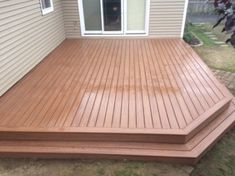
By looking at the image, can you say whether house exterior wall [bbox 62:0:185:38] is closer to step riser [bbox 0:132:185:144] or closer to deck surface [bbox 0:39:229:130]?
deck surface [bbox 0:39:229:130]

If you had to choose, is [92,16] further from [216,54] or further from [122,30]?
[216,54]

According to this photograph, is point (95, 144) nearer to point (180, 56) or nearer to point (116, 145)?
point (116, 145)

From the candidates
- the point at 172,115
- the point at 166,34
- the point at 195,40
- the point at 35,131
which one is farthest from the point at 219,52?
the point at 35,131

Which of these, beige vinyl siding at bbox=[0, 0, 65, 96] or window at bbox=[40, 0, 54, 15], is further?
window at bbox=[40, 0, 54, 15]

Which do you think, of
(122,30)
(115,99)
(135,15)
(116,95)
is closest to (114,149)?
(115,99)

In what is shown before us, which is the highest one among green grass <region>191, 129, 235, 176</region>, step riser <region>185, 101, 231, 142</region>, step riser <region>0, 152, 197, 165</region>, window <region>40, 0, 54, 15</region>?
window <region>40, 0, 54, 15</region>

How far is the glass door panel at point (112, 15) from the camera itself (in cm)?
601

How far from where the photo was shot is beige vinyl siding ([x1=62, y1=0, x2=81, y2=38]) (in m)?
6.09

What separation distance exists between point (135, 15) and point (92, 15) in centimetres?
117

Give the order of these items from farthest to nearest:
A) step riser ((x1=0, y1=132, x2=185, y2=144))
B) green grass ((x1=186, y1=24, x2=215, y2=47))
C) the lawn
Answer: green grass ((x1=186, y1=24, x2=215, y2=47)), the lawn, step riser ((x1=0, y1=132, x2=185, y2=144))

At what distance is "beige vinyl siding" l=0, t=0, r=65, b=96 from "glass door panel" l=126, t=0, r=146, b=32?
2.03 meters

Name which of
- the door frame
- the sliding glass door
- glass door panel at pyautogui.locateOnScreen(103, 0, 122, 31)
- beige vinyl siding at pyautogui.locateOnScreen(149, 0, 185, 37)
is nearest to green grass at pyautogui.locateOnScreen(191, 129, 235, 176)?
beige vinyl siding at pyautogui.locateOnScreen(149, 0, 185, 37)

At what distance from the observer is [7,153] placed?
271 centimetres

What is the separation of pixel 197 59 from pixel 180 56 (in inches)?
14.7
